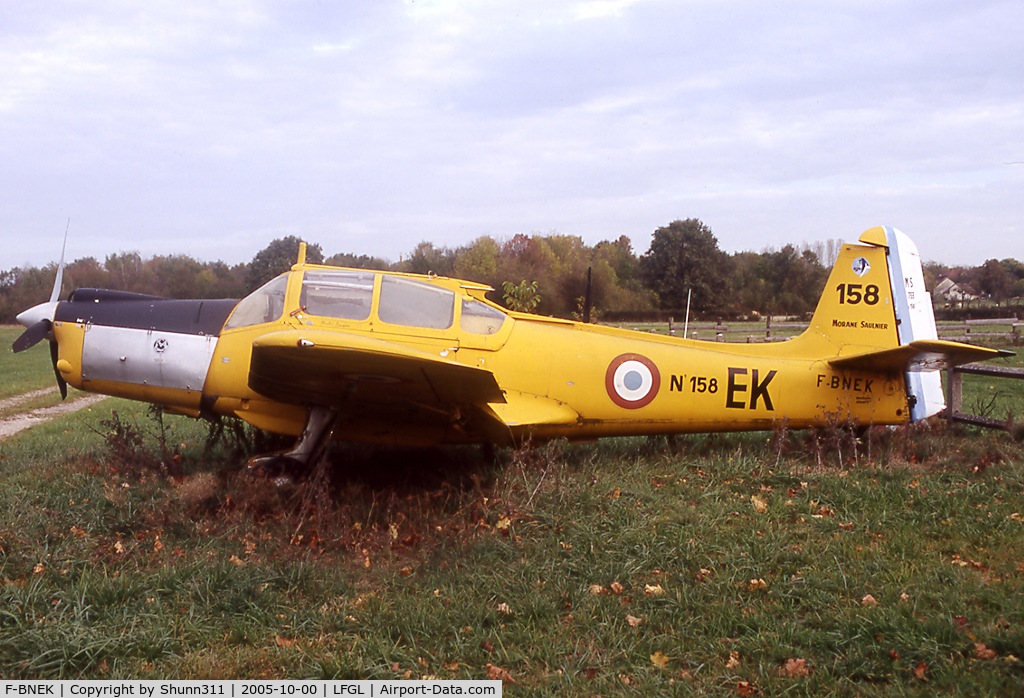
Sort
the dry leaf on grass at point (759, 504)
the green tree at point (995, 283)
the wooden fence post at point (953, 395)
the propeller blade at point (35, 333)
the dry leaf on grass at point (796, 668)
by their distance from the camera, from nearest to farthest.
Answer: the dry leaf on grass at point (796, 668), the dry leaf on grass at point (759, 504), the propeller blade at point (35, 333), the wooden fence post at point (953, 395), the green tree at point (995, 283)

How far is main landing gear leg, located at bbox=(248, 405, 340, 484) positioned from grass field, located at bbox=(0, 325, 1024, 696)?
0.28 meters

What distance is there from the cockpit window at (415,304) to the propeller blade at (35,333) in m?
3.39

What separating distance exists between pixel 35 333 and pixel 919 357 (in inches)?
339

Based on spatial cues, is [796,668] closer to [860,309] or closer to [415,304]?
[415,304]

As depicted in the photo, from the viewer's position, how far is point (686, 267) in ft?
69.8

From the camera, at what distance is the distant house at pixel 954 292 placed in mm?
21050

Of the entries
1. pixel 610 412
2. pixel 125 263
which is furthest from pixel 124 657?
pixel 125 263

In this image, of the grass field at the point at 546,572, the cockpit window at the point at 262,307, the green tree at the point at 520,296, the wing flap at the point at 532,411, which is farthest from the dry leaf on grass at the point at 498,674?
the green tree at the point at 520,296

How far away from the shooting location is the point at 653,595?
153 inches

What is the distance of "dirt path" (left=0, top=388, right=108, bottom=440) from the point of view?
36.3ft

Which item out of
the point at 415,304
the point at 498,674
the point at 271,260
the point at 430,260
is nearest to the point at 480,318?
the point at 415,304

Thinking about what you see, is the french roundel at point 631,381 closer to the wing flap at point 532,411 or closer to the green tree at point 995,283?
the wing flap at point 532,411

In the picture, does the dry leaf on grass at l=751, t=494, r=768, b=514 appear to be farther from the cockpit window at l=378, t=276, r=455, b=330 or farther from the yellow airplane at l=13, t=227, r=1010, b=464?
the cockpit window at l=378, t=276, r=455, b=330
